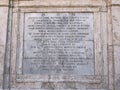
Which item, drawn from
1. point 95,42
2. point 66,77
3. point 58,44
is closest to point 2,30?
point 58,44

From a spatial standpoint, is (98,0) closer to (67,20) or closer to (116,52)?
(67,20)

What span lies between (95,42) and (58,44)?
1.09 m

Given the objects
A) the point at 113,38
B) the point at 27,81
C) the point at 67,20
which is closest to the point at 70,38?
the point at 67,20

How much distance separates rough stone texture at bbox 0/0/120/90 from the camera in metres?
8.23

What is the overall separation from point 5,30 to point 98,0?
9.60 feet

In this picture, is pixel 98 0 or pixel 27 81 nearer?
pixel 27 81

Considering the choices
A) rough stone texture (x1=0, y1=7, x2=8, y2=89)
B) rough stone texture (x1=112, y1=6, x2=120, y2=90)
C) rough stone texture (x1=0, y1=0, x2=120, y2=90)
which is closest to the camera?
rough stone texture (x1=112, y1=6, x2=120, y2=90)

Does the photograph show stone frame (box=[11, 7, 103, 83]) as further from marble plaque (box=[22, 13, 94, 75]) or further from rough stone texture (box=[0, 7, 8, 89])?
rough stone texture (box=[0, 7, 8, 89])

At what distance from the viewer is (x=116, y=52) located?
326 inches

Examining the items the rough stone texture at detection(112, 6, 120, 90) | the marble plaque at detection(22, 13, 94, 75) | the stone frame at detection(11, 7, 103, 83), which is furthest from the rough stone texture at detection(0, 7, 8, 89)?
the rough stone texture at detection(112, 6, 120, 90)

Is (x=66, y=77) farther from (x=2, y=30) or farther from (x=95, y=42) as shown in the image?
(x=2, y=30)

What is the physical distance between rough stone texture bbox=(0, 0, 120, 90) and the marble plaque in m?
0.16

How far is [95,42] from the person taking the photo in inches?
336

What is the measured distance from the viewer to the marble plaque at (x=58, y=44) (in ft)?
27.6
